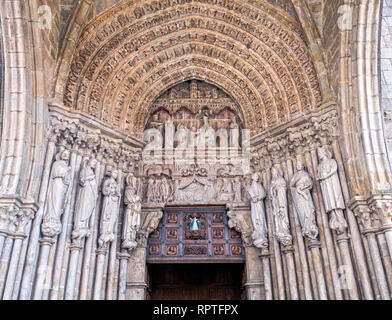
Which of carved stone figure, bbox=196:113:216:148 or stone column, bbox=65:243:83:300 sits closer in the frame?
stone column, bbox=65:243:83:300

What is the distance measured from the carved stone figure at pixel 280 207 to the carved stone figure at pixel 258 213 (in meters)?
0.35

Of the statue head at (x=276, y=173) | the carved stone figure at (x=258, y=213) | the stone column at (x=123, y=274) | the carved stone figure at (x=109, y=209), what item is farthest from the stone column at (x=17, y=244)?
the statue head at (x=276, y=173)

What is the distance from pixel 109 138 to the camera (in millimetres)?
7508

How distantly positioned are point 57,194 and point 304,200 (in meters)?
4.11

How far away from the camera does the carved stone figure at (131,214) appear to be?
7027 mm

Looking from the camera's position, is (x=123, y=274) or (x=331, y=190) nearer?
(x=331, y=190)

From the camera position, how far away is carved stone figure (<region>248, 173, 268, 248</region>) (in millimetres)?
7137

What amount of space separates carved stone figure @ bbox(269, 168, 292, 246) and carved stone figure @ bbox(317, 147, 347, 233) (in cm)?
70

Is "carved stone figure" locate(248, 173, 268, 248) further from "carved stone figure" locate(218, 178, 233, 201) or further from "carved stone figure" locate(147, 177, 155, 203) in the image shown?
"carved stone figure" locate(147, 177, 155, 203)

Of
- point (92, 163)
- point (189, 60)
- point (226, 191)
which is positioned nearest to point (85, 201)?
point (92, 163)

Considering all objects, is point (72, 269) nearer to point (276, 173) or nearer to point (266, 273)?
point (266, 273)

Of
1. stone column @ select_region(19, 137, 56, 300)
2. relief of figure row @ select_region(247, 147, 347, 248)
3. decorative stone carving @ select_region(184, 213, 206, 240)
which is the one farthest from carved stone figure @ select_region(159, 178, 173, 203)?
stone column @ select_region(19, 137, 56, 300)

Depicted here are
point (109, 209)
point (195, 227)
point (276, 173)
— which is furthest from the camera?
point (195, 227)

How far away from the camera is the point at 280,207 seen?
6848 millimetres
